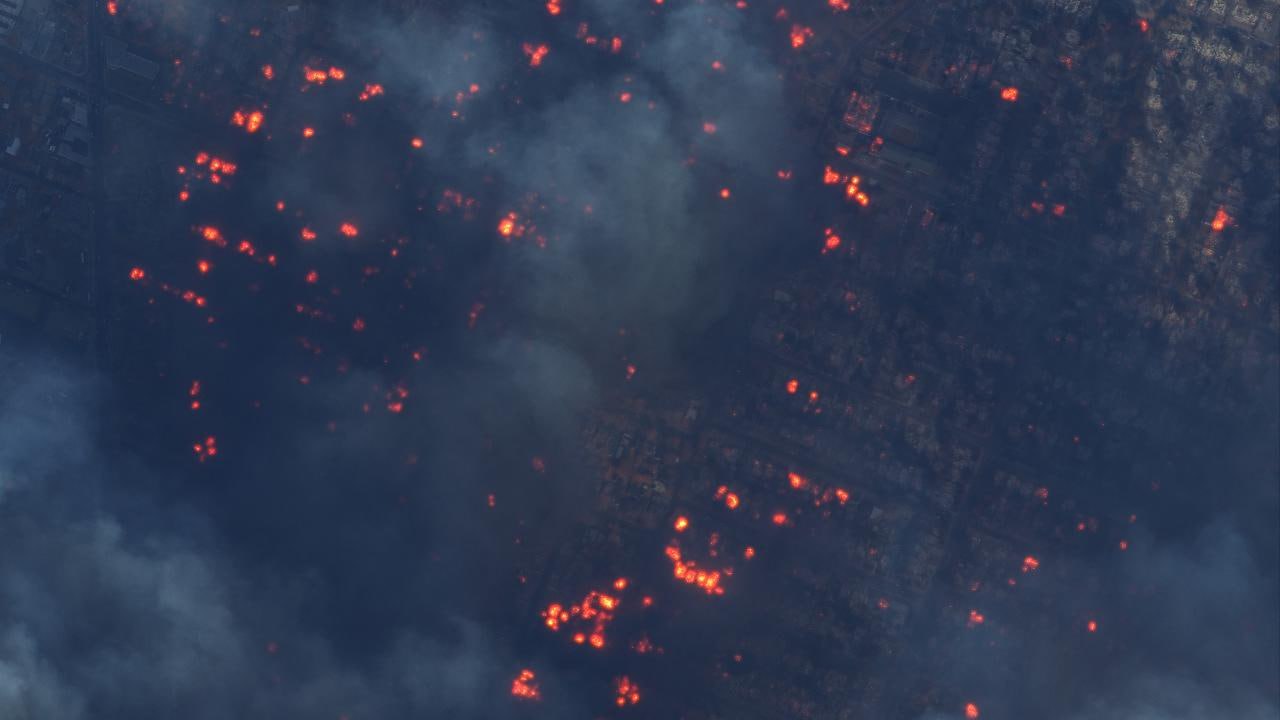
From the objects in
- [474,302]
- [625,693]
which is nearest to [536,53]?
[474,302]

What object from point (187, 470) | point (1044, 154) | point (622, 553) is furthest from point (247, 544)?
point (1044, 154)

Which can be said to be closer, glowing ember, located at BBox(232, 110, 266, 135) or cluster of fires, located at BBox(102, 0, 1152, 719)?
cluster of fires, located at BBox(102, 0, 1152, 719)

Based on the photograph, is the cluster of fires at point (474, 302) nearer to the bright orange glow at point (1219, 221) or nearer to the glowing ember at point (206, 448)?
the glowing ember at point (206, 448)

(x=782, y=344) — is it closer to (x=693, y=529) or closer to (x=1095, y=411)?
(x=693, y=529)

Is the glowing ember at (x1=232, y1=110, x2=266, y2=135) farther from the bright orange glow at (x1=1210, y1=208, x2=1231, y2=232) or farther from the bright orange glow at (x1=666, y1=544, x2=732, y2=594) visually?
the bright orange glow at (x1=1210, y1=208, x2=1231, y2=232)

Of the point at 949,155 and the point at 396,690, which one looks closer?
the point at 396,690

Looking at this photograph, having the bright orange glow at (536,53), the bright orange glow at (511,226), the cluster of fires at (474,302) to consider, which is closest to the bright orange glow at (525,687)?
the cluster of fires at (474,302)

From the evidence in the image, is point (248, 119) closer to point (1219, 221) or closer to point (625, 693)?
point (625, 693)

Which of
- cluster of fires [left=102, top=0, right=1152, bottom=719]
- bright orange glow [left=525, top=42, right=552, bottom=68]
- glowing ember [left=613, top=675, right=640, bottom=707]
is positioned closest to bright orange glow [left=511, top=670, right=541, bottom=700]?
cluster of fires [left=102, top=0, right=1152, bottom=719]
